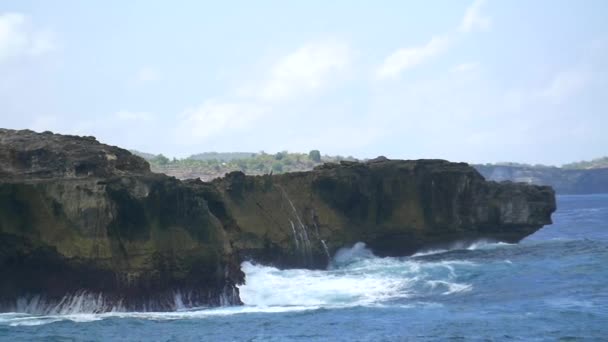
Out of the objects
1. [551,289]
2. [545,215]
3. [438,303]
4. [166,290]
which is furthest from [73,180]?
[545,215]

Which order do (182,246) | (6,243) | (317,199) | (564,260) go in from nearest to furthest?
(6,243) → (182,246) → (564,260) → (317,199)

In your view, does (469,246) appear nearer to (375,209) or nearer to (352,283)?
(375,209)

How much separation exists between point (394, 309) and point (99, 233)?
9.70 metres

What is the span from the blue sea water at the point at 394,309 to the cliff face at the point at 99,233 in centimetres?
105

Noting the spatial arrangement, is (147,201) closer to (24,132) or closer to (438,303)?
(24,132)

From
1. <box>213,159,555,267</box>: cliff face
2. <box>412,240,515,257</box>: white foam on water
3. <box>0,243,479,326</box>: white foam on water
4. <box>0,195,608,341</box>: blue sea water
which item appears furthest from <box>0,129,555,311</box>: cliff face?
<box>412,240,515,257</box>: white foam on water

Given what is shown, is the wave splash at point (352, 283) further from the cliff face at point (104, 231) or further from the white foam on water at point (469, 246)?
the white foam on water at point (469, 246)

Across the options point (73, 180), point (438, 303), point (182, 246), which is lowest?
point (438, 303)

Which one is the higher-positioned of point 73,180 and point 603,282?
point 73,180

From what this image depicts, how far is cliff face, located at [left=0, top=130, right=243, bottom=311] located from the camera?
3234cm

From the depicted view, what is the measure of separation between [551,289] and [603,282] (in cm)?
237

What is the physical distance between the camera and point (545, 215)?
55094 millimetres

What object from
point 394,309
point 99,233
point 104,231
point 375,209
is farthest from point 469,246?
point 99,233

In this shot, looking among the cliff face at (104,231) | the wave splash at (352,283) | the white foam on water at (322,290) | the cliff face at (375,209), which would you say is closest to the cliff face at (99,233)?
the cliff face at (104,231)
